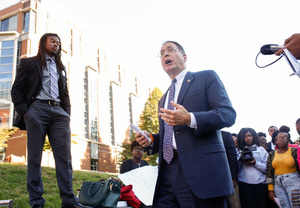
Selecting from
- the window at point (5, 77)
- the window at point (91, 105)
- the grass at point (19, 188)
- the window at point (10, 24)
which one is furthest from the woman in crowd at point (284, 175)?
the window at point (10, 24)

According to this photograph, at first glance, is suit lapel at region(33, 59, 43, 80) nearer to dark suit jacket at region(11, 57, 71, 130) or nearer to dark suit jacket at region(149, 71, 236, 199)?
dark suit jacket at region(11, 57, 71, 130)

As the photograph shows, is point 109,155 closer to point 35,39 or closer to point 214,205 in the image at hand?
point 35,39

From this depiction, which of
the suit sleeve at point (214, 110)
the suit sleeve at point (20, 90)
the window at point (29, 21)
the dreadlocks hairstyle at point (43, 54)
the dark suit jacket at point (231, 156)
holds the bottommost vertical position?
the dark suit jacket at point (231, 156)

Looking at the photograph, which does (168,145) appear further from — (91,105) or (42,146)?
(91,105)

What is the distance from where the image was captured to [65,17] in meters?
33.3

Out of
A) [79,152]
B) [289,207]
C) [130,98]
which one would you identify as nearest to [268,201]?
[289,207]

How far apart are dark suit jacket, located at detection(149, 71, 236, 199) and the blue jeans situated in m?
3.55

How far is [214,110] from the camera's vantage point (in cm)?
221

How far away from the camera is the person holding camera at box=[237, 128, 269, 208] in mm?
5551

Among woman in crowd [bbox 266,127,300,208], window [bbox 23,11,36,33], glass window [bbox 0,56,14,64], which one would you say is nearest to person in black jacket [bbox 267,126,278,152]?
woman in crowd [bbox 266,127,300,208]

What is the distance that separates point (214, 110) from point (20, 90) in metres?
2.84

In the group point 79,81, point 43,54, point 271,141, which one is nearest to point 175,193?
point 43,54

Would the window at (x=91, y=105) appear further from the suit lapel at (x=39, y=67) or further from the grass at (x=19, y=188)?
the suit lapel at (x=39, y=67)

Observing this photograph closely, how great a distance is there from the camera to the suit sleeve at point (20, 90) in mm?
3652
